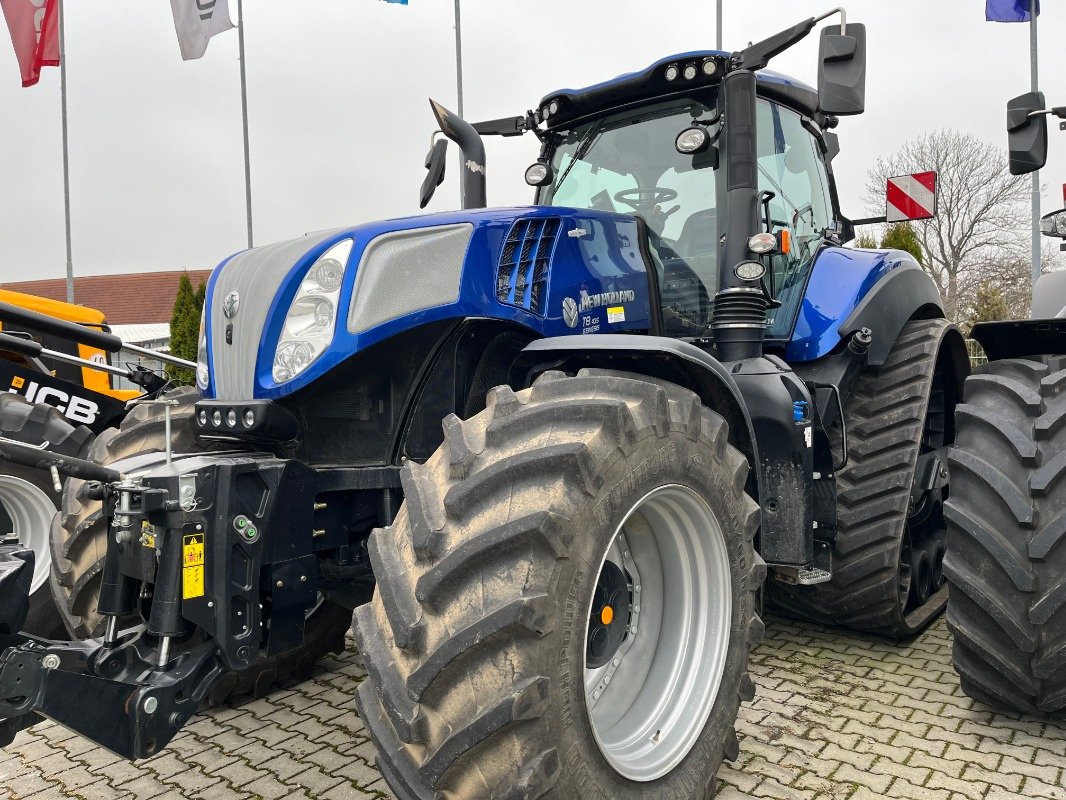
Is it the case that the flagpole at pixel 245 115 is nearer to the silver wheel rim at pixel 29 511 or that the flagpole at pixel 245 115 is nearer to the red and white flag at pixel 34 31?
the red and white flag at pixel 34 31

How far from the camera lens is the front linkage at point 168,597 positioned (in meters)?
2.00

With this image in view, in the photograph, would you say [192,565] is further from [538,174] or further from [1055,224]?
[1055,224]

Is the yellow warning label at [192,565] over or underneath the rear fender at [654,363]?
underneath

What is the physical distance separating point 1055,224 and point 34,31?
19.4 m

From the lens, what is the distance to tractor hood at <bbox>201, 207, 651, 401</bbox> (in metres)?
2.47

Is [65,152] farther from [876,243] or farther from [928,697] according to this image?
[928,697]

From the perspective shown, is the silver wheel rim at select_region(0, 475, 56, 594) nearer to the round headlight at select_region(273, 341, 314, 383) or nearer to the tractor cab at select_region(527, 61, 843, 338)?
the round headlight at select_region(273, 341, 314, 383)

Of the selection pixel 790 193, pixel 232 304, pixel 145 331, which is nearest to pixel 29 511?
pixel 232 304

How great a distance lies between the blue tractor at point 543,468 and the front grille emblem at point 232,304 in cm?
1

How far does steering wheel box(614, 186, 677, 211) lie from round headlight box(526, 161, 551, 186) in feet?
1.40

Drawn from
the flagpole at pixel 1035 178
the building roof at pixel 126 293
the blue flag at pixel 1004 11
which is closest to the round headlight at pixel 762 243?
the flagpole at pixel 1035 178

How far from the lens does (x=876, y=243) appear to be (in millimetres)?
19438

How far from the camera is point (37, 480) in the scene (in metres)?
4.36

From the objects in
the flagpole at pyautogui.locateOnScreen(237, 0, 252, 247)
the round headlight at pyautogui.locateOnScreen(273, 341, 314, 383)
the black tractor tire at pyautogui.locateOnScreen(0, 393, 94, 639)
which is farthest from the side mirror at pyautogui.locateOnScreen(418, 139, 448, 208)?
the flagpole at pyautogui.locateOnScreen(237, 0, 252, 247)
